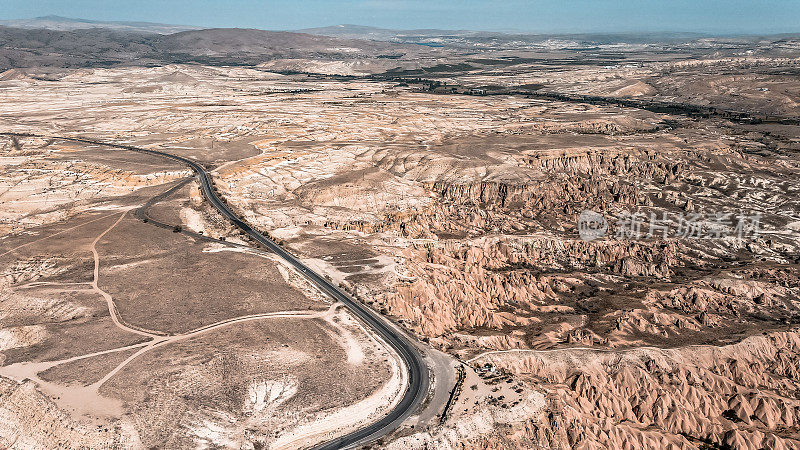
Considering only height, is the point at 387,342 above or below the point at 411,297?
above

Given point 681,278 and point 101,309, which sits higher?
point 101,309

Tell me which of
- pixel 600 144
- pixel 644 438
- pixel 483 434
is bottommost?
pixel 644 438

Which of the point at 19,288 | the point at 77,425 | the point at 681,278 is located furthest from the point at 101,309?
the point at 681,278

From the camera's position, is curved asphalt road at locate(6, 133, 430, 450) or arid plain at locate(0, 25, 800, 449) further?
arid plain at locate(0, 25, 800, 449)

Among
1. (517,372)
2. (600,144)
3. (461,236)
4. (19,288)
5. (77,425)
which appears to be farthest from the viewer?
(600,144)

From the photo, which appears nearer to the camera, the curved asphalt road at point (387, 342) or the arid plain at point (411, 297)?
the curved asphalt road at point (387, 342)

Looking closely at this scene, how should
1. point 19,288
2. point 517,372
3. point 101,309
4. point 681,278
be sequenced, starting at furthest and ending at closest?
1. point 681,278
2. point 19,288
3. point 101,309
4. point 517,372

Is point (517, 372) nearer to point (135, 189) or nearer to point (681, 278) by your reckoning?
point (681, 278)

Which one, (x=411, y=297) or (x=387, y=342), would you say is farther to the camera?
(x=411, y=297)
